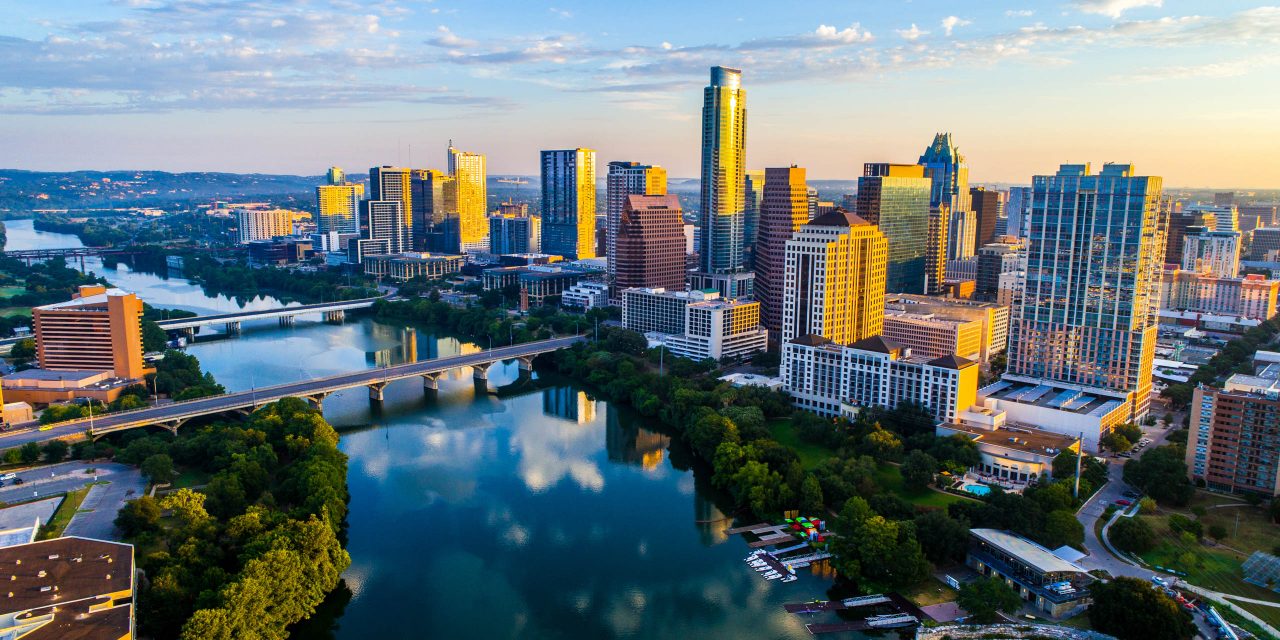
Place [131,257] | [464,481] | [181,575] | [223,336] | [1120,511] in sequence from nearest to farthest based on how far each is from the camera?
[181,575]
[1120,511]
[464,481]
[223,336]
[131,257]

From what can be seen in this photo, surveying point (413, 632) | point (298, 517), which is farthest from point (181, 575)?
point (413, 632)

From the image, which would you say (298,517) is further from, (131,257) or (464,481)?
(131,257)

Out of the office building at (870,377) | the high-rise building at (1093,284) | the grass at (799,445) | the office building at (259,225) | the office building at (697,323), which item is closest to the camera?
the grass at (799,445)

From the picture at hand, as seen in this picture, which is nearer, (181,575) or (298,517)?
(181,575)

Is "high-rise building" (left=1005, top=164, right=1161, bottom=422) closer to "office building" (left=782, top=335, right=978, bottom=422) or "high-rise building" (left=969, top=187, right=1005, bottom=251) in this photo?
"office building" (left=782, top=335, right=978, bottom=422)

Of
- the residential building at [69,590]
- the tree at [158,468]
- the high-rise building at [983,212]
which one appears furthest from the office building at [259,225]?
the residential building at [69,590]

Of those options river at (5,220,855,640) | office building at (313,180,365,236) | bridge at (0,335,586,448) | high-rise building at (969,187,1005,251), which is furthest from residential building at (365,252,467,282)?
high-rise building at (969,187,1005,251)

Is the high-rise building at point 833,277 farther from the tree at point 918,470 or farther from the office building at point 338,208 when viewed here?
the office building at point 338,208
